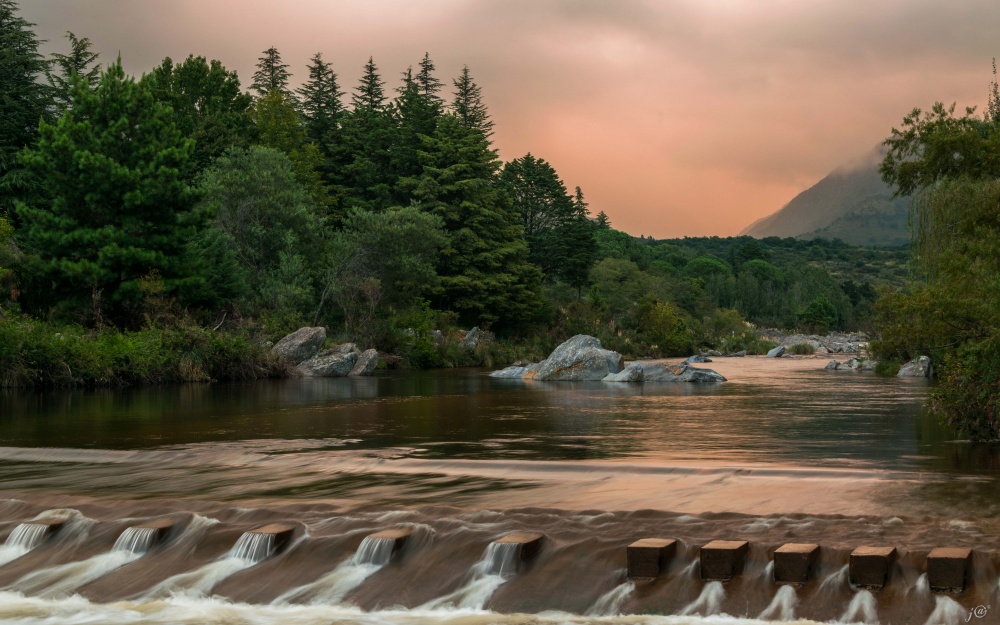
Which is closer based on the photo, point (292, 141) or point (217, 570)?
point (217, 570)

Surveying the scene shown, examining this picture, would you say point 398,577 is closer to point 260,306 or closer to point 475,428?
point 475,428

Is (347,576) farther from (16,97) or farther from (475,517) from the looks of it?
(16,97)

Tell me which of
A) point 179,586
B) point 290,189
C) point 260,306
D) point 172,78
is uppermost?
point 172,78

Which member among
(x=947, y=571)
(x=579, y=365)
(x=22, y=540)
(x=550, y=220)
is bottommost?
(x=22, y=540)

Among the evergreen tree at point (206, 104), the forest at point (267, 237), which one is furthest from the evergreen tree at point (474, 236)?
the evergreen tree at point (206, 104)

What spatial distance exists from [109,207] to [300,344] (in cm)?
1010

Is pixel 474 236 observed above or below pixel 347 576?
above

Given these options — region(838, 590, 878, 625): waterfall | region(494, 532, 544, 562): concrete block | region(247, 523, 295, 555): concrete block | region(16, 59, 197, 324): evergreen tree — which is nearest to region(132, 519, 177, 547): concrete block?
region(247, 523, 295, 555): concrete block

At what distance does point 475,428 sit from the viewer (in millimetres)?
18891

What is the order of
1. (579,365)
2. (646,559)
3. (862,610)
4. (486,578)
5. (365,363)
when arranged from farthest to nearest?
(365,363)
(579,365)
(486,578)
(646,559)
(862,610)

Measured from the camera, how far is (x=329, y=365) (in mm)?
41688

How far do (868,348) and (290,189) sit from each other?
30356mm

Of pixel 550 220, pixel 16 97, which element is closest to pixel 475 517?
pixel 16 97

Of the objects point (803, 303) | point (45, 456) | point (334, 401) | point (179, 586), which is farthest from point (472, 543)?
point (803, 303)
